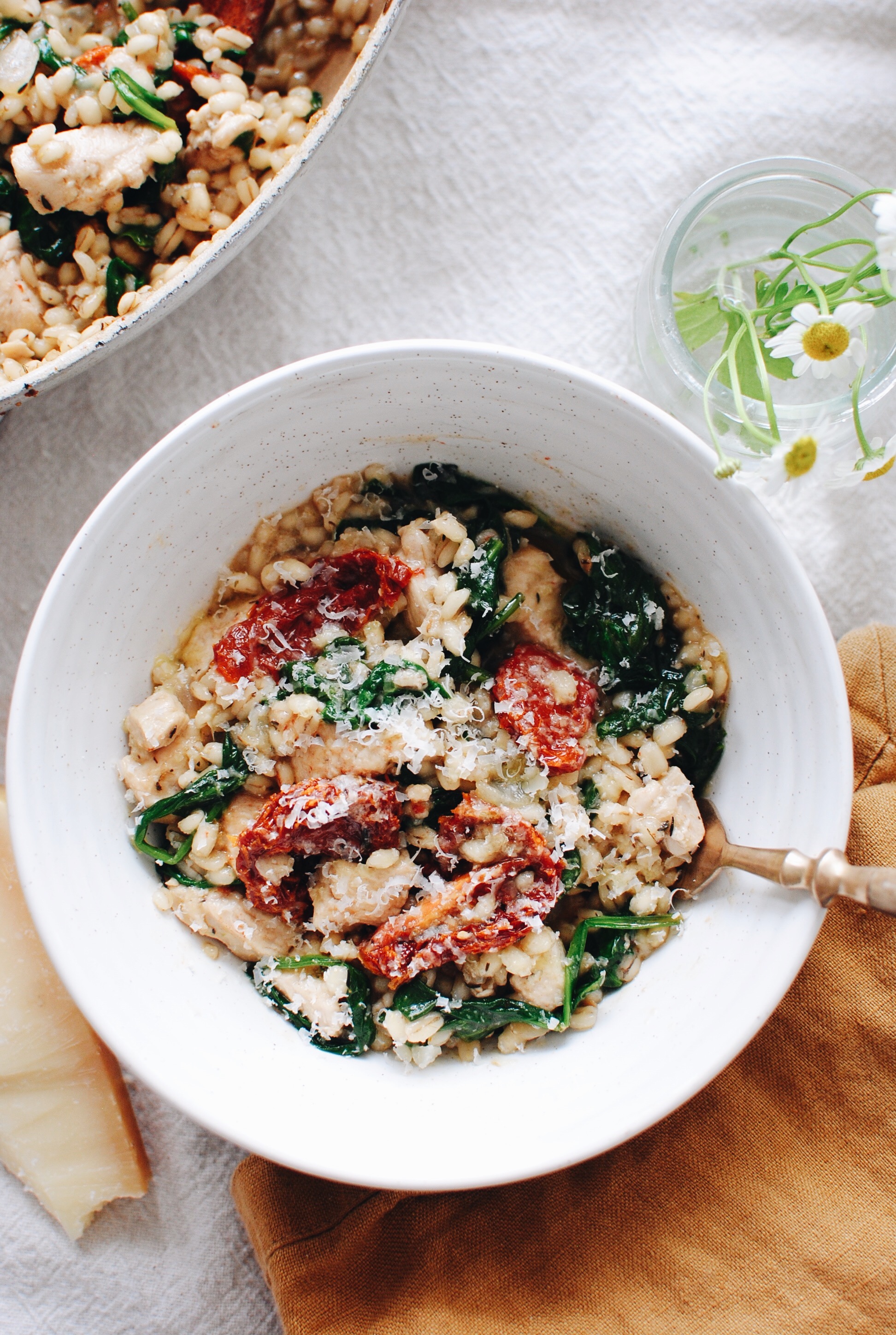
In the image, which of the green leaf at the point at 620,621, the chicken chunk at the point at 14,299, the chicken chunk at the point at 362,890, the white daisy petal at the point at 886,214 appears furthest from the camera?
the chicken chunk at the point at 14,299

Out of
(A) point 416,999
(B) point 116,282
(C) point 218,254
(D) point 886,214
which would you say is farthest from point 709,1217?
(B) point 116,282

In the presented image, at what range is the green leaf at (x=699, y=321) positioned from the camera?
1.74 m

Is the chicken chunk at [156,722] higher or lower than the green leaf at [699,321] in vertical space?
higher

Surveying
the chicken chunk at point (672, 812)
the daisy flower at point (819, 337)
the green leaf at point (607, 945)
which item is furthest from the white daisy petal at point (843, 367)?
the green leaf at point (607, 945)

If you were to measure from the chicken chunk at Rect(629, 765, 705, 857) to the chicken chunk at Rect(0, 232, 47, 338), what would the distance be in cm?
129

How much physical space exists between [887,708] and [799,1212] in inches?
35.6

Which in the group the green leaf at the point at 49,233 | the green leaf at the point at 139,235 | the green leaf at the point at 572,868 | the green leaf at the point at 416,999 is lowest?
the green leaf at the point at 416,999

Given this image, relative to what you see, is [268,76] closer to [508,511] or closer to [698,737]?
[508,511]

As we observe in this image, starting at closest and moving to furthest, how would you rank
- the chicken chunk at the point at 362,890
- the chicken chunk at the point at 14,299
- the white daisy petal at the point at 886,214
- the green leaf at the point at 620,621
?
the white daisy petal at the point at 886,214 < the chicken chunk at the point at 362,890 < the green leaf at the point at 620,621 < the chicken chunk at the point at 14,299

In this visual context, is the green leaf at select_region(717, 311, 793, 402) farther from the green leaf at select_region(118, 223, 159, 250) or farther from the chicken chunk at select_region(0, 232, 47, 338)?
the chicken chunk at select_region(0, 232, 47, 338)

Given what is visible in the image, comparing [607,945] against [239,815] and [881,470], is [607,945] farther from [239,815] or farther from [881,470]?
[881,470]

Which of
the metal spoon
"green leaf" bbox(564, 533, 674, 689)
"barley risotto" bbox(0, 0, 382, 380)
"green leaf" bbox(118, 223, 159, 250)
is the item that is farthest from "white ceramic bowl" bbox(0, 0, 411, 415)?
the metal spoon

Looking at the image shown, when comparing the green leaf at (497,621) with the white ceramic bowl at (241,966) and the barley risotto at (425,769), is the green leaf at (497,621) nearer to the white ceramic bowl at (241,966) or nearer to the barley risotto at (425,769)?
the barley risotto at (425,769)

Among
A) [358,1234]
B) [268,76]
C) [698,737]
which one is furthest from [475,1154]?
[268,76]
